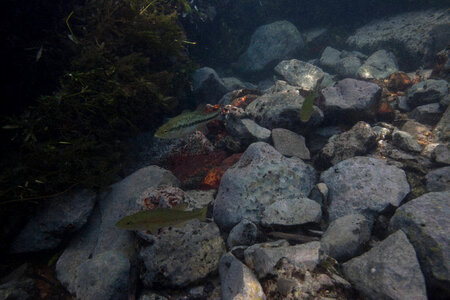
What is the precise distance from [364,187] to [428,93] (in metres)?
4.69

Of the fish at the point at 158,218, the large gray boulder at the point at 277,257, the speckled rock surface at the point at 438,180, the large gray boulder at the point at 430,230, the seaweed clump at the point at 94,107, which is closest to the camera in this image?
A: the large gray boulder at the point at 430,230

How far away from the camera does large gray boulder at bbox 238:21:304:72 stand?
1243 cm

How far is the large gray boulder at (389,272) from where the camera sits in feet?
8.33

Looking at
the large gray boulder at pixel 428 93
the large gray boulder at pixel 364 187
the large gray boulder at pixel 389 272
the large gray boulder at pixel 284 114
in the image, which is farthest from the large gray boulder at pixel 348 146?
the large gray boulder at pixel 428 93

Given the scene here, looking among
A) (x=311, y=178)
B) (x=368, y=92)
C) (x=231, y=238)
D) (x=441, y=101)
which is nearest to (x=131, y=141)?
(x=231, y=238)

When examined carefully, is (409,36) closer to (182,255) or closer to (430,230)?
(430,230)

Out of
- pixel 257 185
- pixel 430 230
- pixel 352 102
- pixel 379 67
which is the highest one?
pixel 352 102

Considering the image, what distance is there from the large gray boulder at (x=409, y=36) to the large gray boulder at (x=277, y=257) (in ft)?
37.0

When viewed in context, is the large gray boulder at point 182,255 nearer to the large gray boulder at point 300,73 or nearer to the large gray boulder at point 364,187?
the large gray boulder at point 364,187

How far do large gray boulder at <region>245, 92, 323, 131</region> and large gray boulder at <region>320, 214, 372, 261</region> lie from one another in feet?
9.56

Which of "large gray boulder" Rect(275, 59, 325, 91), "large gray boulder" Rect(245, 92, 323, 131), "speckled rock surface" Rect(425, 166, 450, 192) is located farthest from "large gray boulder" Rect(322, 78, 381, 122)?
"large gray boulder" Rect(275, 59, 325, 91)

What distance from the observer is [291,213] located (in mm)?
3596

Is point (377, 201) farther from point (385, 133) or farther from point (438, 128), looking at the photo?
point (438, 128)

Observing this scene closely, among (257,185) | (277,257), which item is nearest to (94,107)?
(257,185)
